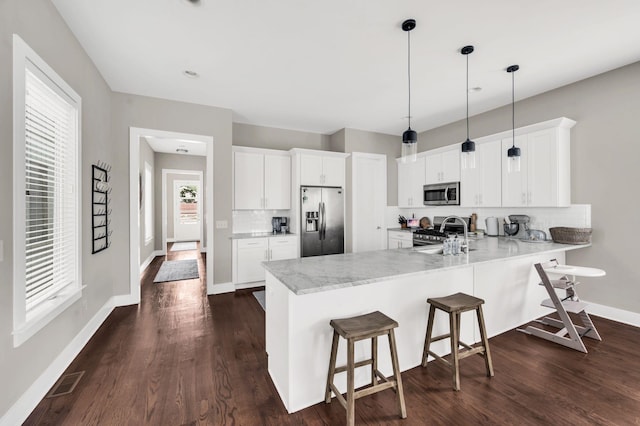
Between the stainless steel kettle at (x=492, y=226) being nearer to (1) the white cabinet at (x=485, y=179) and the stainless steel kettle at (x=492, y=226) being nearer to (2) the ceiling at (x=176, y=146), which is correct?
(1) the white cabinet at (x=485, y=179)

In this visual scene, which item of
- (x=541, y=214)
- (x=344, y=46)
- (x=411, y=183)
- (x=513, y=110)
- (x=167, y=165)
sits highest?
(x=344, y=46)

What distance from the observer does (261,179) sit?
484cm

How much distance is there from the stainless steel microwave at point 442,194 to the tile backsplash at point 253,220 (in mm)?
2593

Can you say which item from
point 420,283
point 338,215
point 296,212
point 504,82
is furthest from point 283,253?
point 504,82

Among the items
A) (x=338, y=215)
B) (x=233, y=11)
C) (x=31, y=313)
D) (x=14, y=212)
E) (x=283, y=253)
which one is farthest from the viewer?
(x=338, y=215)

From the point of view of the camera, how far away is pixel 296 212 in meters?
4.86

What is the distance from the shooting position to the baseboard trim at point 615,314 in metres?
2.98

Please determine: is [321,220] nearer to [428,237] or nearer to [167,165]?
[428,237]

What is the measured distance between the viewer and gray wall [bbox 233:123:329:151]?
4.97 m

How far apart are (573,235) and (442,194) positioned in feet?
6.19

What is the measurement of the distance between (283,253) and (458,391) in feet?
10.6

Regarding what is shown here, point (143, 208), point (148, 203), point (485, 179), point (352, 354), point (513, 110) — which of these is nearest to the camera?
point (352, 354)

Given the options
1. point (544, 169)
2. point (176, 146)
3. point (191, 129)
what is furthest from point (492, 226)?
point (176, 146)

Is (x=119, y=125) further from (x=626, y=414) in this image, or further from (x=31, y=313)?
(x=626, y=414)
